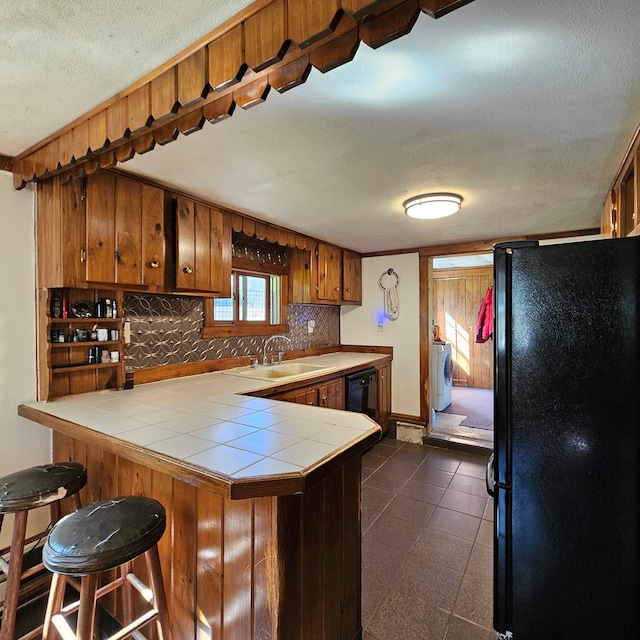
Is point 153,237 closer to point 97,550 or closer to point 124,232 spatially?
point 124,232

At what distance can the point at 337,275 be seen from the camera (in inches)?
165

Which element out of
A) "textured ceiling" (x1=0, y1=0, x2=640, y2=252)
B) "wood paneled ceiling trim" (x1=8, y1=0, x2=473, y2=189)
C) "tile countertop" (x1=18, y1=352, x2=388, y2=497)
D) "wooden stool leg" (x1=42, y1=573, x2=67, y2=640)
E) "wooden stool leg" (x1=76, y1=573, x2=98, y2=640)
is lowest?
"wooden stool leg" (x1=42, y1=573, x2=67, y2=640)

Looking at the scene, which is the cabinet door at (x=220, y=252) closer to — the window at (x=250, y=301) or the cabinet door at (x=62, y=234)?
the window at (x=250, y=301)

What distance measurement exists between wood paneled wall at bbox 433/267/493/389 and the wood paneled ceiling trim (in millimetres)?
6393

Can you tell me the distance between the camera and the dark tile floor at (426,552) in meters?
1.65

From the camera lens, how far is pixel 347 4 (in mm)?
795

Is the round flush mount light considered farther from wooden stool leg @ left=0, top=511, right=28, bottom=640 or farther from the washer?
the washer

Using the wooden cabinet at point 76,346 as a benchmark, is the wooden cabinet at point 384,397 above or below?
below

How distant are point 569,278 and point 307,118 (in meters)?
1.18

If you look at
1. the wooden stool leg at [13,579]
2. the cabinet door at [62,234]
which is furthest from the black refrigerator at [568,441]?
the cabinet door at [62,234]

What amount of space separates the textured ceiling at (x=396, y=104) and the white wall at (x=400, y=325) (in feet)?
6.14

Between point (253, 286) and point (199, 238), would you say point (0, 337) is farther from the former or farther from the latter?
point (253, 286)

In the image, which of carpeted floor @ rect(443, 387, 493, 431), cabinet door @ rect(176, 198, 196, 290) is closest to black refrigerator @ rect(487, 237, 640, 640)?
cabinet door @ rect(176, 198, 196, 290)

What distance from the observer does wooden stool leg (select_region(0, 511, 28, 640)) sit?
4.49ft
